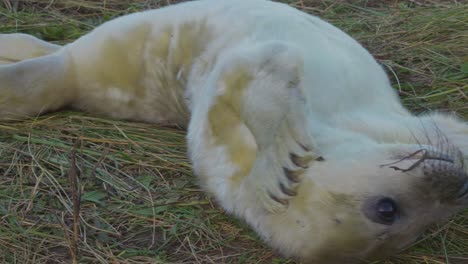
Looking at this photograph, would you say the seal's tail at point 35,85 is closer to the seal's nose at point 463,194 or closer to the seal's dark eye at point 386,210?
the seal's dark eye at point 386,210

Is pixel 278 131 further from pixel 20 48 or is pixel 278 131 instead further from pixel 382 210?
pixel 20 48

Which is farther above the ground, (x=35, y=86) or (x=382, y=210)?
(x=382, y=210)

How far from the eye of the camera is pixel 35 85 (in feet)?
13.5

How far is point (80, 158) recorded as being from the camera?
3.75 meters

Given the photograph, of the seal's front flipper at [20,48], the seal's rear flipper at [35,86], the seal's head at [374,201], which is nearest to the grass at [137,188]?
the seal's rear flipper at [35,86]

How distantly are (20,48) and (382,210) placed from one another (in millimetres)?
2463

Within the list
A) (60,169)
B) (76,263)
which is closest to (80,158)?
(60,169)

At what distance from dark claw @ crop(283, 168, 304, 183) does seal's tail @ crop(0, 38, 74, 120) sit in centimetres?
166

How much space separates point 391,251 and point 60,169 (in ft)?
5.01

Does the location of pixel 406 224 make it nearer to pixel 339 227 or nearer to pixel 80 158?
pixel 339 227

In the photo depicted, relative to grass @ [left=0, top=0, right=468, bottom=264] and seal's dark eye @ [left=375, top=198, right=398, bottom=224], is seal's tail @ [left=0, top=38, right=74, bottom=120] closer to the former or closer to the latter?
grass @ [left=0, top=0, right=468, bottom=264]

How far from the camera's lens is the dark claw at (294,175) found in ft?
9.56

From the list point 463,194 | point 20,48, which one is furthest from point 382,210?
point 20,48

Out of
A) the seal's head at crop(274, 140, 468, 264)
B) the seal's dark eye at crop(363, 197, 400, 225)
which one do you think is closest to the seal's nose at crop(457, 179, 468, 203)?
the seal's head at crop(274, 140, 468, 264)
